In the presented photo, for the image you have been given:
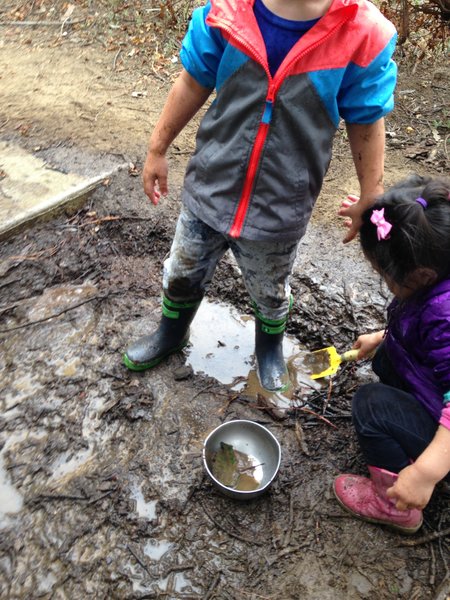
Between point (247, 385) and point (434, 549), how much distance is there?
105cm

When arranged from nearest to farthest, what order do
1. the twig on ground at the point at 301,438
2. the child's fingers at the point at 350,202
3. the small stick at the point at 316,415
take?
the child's fingers at the point at 350,202, the twig on ground at the point at 301,438, the small stick at the point at 316,415

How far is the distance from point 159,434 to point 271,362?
0.62m

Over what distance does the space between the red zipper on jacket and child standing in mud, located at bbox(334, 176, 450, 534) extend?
0.40 meters

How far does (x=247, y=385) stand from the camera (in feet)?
8.31

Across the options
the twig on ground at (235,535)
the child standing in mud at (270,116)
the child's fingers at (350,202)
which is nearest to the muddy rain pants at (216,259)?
the child standing in mud at (270,116)

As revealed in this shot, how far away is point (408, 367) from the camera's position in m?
1.82

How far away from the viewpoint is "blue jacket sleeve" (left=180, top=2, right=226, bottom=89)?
1.65m

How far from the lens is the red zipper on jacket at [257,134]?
1.52 m

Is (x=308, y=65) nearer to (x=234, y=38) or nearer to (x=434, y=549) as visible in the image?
(x=234, y=38)

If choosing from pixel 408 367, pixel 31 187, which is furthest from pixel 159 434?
pixel 31 187

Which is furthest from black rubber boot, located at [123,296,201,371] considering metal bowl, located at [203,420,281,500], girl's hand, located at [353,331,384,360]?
girl's hand, located at [353,331,384,360]

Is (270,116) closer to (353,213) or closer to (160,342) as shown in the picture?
(353,213)

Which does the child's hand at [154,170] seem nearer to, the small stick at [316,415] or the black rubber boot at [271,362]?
the black rubber boot at [271,362]

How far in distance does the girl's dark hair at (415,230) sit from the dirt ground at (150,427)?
0.99m
